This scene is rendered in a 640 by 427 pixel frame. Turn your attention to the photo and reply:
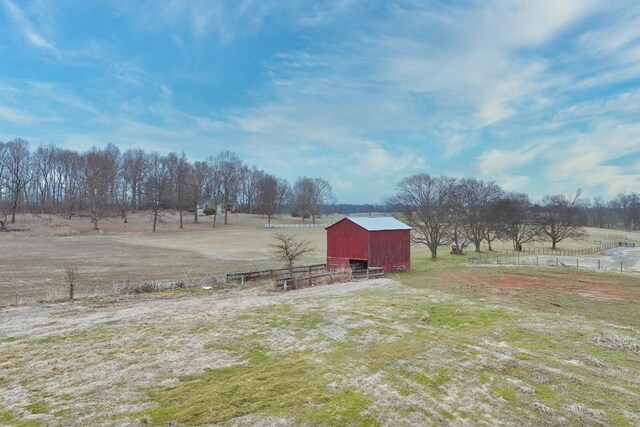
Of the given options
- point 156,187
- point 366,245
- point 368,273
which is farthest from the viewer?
point 156,187

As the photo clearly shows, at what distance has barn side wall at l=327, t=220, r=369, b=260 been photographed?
3250cm

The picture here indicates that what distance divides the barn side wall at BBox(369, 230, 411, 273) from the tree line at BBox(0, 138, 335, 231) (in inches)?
2226

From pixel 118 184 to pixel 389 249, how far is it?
86118 millimetres

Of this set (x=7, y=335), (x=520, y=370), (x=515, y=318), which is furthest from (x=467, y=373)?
(x=7, y=335)

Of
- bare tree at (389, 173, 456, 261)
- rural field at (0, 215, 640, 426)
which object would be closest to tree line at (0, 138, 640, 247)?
bare tree at (389, 173, 456, 261)

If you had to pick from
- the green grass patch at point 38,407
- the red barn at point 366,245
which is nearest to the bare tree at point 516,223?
the red barn at point 366,245

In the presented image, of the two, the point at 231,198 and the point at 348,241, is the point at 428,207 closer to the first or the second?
the point at 348,241

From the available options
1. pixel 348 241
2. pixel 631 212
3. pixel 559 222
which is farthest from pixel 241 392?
pixel 631 212

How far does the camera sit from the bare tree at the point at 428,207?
152 ft

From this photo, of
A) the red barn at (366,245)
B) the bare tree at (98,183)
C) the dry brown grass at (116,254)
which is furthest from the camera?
the bare tree at (98,183)

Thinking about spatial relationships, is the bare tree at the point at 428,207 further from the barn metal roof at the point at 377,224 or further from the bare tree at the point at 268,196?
the bare tree at the point at 268,196

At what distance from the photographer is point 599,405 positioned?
26.9ft

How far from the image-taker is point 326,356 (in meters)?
11.4

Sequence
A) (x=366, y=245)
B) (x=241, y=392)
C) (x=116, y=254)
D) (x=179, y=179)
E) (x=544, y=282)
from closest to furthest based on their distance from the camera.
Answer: (x=241, y=392)
(x=544, y=282)
(x=366, y=245)
(x=116, y=254)
(x=179, y=179)
